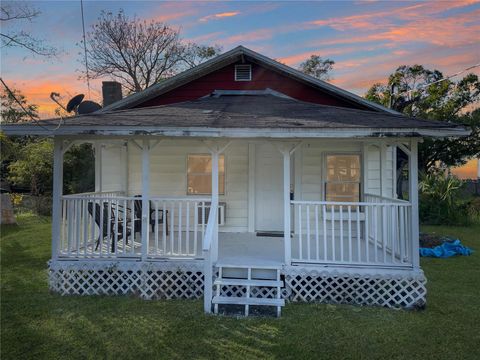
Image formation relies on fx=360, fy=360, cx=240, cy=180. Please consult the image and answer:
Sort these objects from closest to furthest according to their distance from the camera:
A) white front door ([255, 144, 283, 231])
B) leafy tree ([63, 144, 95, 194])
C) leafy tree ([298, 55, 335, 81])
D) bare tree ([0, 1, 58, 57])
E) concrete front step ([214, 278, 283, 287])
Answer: concrete front step ([214, 278, 283, 287]), bare tree ([0, 1, 58, 57]), white front door ([255, 144, 283, 231]), leafy tree ([63, 144, 95, 194]), leafy tree ([298, 55, 335, 81])

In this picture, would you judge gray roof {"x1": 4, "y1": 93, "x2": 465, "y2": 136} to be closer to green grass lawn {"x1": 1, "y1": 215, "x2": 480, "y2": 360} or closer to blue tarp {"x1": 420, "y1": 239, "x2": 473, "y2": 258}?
green grass lawn {"x1": 1, "y1": 215, "x2": 480, "y2": 360}

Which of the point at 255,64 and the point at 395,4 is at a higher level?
the point at 395,4

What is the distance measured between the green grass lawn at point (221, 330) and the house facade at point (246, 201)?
37cm

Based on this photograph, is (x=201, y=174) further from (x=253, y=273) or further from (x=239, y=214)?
(x=253, y=273)

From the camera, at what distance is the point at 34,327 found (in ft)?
16.1

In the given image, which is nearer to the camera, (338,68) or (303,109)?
(303,109)

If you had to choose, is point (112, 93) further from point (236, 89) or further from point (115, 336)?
point (115, 336)

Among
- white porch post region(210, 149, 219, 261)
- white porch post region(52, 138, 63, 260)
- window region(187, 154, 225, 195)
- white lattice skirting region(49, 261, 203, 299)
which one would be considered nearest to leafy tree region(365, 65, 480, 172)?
window region(187, 154, 225, 195)

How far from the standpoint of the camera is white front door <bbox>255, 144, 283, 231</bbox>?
875 cm

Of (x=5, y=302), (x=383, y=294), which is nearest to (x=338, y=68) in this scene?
(x=383, y=294)

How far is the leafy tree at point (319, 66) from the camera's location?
27812 millimetres

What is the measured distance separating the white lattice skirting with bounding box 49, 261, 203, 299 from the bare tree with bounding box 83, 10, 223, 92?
73.9ft

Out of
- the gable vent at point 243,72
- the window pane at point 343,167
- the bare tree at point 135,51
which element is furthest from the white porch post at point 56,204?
the bare tree at point 135,51

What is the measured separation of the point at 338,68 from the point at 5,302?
2646 centimetres
